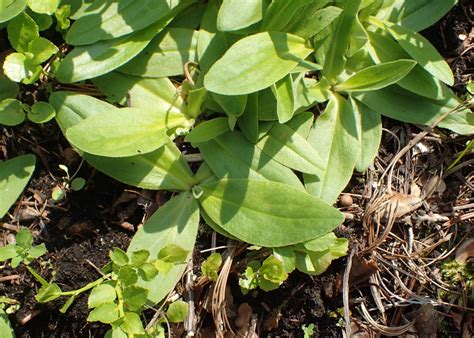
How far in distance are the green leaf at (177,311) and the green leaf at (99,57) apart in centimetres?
79

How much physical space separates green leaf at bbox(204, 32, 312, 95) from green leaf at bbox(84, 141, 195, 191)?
0.34m

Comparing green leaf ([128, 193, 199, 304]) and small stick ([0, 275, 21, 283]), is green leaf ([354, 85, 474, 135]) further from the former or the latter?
small stick ([0, 275, 21, 283])

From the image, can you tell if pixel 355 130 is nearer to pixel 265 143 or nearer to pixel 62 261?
pixel 265 143

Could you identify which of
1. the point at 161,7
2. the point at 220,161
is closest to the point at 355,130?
the point at 220,161

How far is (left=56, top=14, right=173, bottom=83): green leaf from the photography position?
6.40ft

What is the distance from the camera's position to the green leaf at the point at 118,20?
1.96 metres

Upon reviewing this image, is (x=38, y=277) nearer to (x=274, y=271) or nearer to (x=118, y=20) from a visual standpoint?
(x=274, y=271)

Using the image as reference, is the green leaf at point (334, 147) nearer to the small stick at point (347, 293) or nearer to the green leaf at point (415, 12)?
the small stick at point (347, 293)

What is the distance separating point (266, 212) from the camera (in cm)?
193

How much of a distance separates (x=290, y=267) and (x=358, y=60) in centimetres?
76

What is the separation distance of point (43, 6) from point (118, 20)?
0.82 feet

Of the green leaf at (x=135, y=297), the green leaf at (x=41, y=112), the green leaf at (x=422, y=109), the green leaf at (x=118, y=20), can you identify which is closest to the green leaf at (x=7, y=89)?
the green leaf at (x=41, y=112)

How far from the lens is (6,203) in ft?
6.52

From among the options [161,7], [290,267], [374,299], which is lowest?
[374,299]
